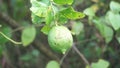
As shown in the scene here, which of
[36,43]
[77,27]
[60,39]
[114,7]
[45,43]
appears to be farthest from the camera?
[45,43]

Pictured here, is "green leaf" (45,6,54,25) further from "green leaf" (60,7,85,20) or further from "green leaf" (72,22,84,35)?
"green leaf" (72,22,84,35)

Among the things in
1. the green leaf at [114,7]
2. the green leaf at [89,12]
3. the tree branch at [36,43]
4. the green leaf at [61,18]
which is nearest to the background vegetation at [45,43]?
the tree branch at [36,43]

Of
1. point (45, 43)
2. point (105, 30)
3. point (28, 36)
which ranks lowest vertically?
point (45, 43)

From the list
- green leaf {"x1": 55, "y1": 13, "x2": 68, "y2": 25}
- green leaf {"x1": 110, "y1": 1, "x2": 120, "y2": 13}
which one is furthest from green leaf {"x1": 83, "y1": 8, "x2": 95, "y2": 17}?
green leaf {"x1": 55, "y1": 13, "x2": 68, "y2": 25}

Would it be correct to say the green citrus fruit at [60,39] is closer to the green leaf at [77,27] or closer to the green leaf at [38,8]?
the green leaf at [38,8]

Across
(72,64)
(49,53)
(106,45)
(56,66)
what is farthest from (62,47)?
(72,64)

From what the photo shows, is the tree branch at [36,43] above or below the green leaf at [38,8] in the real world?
below

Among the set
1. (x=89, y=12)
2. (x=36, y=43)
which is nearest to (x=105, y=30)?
(x=89, y=12)

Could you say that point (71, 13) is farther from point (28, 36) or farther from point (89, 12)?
point (28, 36)

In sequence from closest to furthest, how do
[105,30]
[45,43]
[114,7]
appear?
[114,7] → [105,30] → [45,43]
